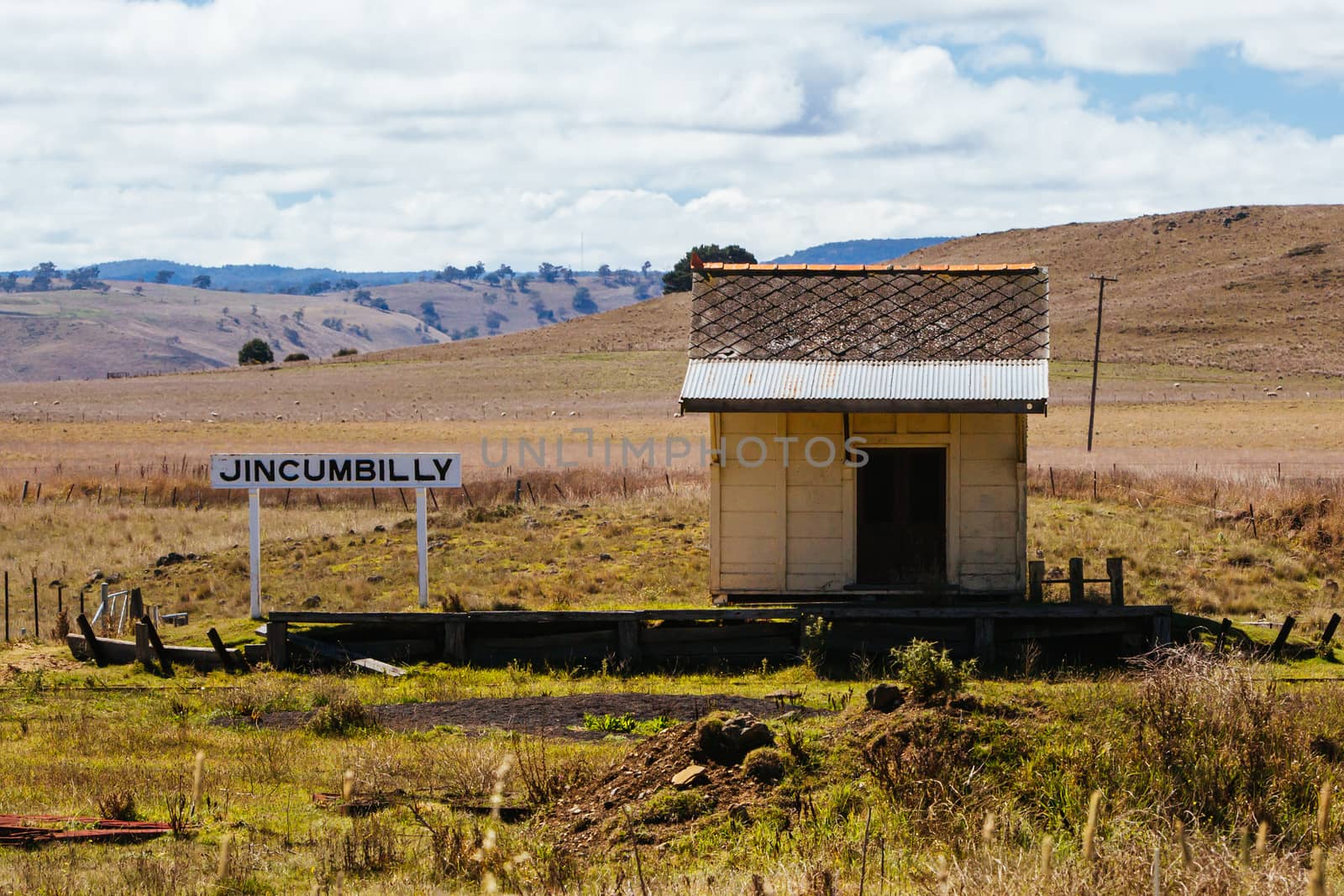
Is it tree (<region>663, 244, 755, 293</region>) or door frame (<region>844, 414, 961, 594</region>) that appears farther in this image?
tree (<region>663, 244, 755, 293</region>)

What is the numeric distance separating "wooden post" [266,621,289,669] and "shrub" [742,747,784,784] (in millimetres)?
8784

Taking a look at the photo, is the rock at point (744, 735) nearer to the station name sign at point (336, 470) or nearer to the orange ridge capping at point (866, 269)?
the station name sign at point (336, 470)

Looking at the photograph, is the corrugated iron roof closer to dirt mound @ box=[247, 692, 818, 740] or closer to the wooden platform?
the wooden platform

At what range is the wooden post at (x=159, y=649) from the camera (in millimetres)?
16734

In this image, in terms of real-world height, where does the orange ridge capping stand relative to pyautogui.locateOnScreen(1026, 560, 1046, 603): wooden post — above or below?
above

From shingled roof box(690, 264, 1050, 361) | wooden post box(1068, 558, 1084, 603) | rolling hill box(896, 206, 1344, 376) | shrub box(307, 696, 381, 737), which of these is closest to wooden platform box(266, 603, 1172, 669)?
wooden post box(1068, 558, 1084, 603)

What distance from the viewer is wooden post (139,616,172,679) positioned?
16.7m

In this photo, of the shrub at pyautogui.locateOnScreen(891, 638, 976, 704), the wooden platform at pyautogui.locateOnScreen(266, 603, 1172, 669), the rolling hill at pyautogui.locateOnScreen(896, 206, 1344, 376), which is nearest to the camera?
the shrub at pyautogui.locateOnScreen(891, 638, 976, 704)

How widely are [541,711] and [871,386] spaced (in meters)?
6.82

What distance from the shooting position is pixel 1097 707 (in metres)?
10.5

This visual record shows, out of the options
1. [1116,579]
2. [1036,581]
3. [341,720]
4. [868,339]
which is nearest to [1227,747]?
[341,720]

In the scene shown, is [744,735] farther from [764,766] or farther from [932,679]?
[932,679]

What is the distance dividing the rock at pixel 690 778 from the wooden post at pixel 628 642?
6.86 metres

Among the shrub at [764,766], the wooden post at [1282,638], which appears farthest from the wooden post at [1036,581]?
the shrub at [764,766]
